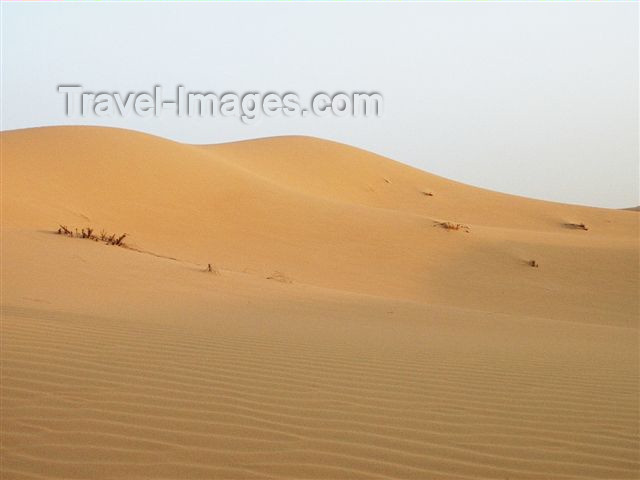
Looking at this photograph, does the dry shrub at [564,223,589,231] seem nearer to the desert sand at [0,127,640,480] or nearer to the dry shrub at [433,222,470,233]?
the desert sand at [0,127,640,480]

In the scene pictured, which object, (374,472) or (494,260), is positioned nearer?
(374,472)

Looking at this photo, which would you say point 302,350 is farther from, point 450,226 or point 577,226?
point 577,226

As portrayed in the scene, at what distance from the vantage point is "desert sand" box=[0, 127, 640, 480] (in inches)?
145

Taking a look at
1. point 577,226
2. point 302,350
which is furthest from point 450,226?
point 302,350

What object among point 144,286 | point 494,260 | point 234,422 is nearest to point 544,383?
point 234,422

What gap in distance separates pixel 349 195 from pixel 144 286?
26278mm

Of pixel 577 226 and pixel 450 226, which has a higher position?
pixel 577 226

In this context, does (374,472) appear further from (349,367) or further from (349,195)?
(349,195)

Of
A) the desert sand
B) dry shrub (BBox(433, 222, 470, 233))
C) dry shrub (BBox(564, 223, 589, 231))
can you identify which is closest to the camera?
the desert sand

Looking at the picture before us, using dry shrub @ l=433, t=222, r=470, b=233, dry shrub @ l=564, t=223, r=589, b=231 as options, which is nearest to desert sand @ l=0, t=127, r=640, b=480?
dry shrub @ l=433, t=222, r=470, b=233

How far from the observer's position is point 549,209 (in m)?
35.4

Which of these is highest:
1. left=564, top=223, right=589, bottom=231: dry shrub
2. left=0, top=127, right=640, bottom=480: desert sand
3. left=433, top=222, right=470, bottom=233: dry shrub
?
left=564, top=223, right=589, bottom=231: dry shrub

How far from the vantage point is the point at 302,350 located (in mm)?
6234

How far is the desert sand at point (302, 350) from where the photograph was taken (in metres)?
3.67
